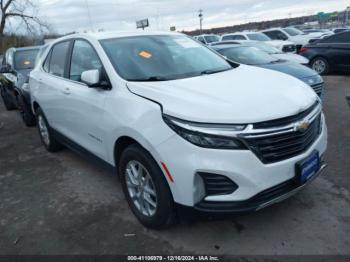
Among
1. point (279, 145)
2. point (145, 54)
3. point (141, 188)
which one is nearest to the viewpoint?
point (279, 145)

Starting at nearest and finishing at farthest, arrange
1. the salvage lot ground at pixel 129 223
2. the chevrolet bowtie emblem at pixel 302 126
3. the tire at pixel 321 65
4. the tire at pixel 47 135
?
the chevrolet bowtie emblem at pixel 302 126 → the salvage lot ground at pixel 129 223 → the tire at pixel 47 135 → the tire at pixel 321 65

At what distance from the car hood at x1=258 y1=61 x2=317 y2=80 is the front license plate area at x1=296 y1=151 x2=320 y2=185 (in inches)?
155

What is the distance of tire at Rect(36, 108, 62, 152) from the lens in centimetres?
527

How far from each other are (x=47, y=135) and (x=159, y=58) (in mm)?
2819

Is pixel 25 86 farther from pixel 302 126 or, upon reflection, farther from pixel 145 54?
pixel 302 126

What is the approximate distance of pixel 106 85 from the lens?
3281mm

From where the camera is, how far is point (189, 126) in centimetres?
247

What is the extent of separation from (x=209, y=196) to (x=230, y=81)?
3.84ft

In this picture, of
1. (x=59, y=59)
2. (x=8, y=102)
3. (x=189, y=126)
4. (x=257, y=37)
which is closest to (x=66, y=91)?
(x=59, y=59)

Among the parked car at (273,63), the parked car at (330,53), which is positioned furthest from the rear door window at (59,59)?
the parked car at (330,53)

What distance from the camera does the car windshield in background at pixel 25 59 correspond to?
8.34 m

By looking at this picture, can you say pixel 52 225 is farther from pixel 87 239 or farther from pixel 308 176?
pixel 308 176

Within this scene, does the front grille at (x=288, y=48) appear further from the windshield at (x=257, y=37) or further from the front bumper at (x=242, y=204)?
the front bumper at (x=242, y=204)

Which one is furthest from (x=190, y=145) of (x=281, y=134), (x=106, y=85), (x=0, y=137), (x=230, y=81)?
(x=0, y=137)
